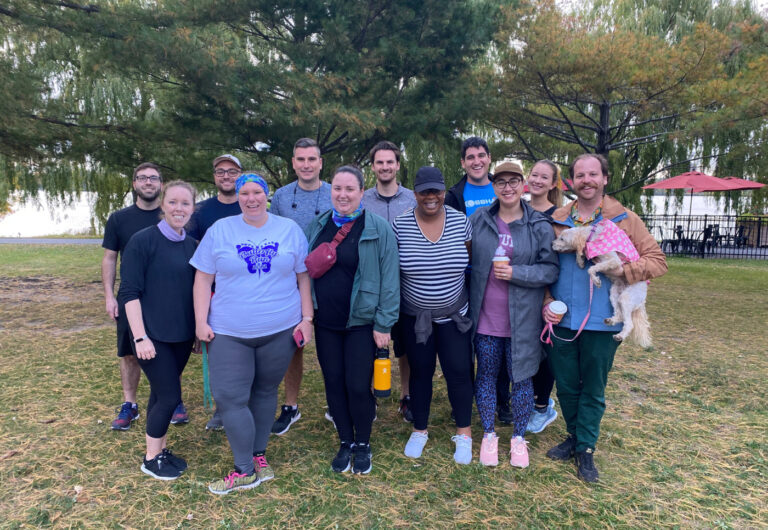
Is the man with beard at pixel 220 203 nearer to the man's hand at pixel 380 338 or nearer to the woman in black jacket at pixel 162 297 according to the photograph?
the woman in black jacket at pixel 162 297

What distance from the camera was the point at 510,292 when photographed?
2.89m

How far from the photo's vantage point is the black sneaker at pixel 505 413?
11.9 ft

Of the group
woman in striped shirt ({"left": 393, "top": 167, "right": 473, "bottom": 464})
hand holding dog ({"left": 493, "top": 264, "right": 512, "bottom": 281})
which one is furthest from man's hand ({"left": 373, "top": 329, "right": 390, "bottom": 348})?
hand holding dog ({"left": 493, "top": 264, "right": 512, "bottom": 281})

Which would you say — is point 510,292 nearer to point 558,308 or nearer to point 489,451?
point 558,308

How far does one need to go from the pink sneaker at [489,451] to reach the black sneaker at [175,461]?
189 centimetres

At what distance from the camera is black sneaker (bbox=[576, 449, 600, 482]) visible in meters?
2.84

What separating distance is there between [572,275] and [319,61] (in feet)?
19.4

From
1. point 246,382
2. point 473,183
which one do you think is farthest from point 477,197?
point 246,382

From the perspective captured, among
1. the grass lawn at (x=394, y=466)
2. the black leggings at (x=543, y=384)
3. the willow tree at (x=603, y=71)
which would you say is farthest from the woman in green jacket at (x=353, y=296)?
the willow tree at (x=603, y=71)

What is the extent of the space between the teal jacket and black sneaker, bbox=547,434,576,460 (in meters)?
1.42

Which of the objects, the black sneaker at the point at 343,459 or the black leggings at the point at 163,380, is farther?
the black sneaker at the point at 343,459

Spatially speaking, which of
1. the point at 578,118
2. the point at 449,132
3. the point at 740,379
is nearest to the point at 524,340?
the point at 740,379

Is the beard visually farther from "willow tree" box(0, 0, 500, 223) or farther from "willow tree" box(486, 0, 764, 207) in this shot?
"willow tree" box(486, 0, 764, 207)

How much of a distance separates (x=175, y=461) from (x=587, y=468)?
8.39 ft
